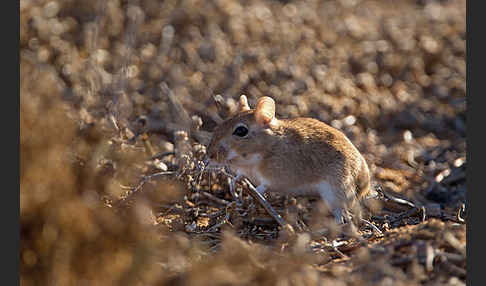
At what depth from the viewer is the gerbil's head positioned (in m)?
5.37

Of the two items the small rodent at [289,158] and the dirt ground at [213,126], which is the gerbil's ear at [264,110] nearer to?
the small rodent at [289,158]

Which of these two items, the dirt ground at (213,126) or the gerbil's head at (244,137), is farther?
the gerbil's head at (244,137)

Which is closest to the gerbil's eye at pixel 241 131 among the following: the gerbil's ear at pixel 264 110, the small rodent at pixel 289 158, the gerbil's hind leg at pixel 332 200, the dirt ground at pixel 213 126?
the small rodent at pixel 289 158

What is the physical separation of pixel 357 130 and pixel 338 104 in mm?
741

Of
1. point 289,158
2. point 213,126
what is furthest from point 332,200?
point 213,126

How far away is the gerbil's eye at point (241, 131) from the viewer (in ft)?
17.8

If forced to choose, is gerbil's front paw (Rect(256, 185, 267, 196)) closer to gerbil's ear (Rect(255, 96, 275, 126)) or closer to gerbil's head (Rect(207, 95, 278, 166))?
gerbil's head (Rect(207, 95, 278, 166))

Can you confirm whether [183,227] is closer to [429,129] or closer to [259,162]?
[259,162]

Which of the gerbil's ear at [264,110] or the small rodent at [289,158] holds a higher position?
the gerbil's ear at [264,110]

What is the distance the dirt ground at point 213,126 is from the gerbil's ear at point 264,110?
524mm

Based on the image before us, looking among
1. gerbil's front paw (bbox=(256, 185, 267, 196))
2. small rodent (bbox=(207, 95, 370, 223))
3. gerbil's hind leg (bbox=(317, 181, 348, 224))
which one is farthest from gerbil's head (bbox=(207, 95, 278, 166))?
gerbil's hind leg (bbox=(317, 181, 348, 224))

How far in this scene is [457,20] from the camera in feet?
38.0

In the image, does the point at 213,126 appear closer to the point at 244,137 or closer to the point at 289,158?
the point at 244,137

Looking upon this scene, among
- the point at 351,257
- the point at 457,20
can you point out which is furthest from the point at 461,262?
the point at 457,20
